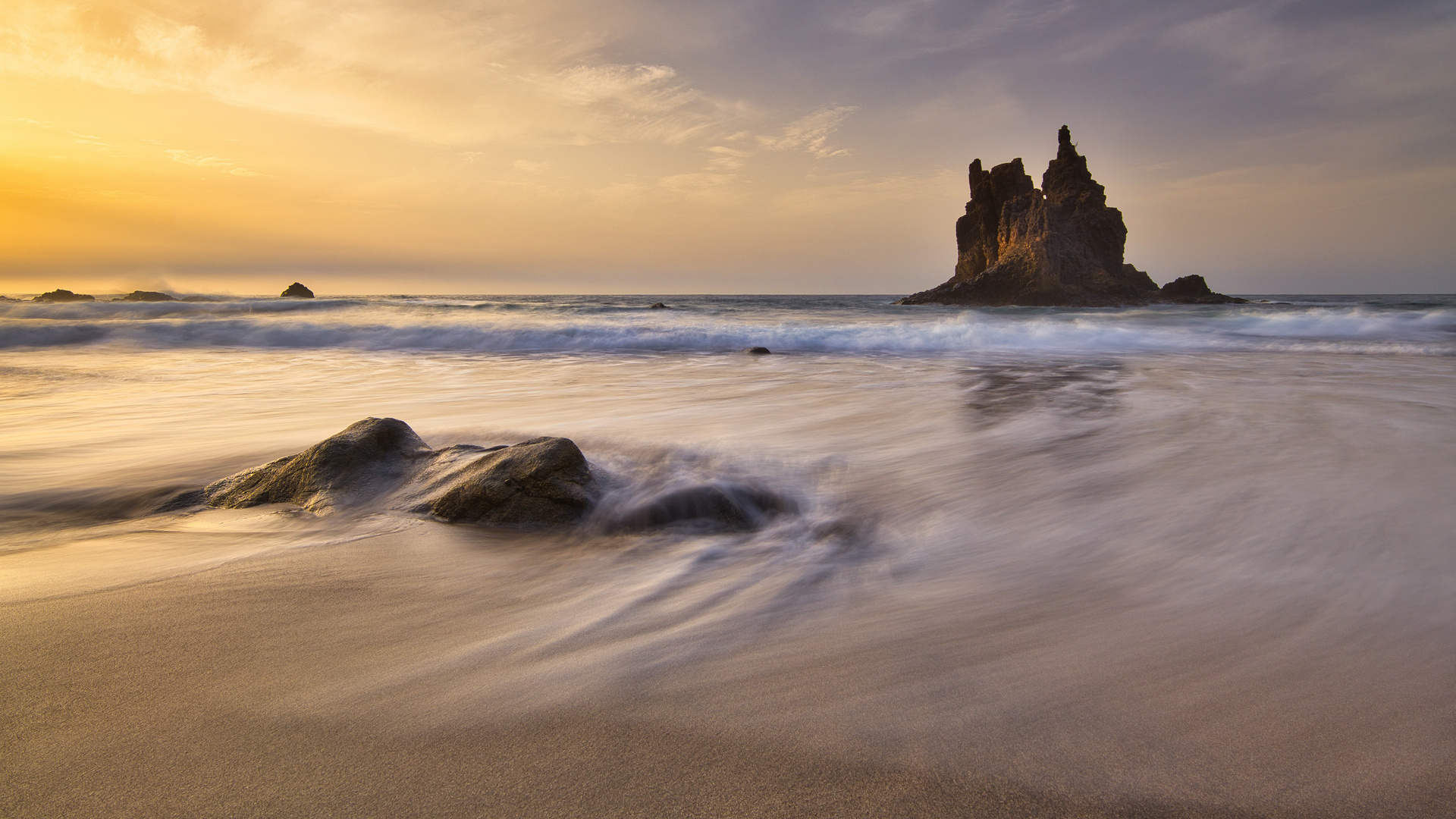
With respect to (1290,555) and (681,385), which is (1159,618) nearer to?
(1290,555)

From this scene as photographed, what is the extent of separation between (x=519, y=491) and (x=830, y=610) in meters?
1.53

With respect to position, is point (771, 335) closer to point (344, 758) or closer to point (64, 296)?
point (344, 758)

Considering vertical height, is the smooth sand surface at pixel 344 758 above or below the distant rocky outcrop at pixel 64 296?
below

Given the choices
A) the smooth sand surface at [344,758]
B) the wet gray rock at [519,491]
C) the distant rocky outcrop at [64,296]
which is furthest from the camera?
the distant rocky outcrop at [64,296]

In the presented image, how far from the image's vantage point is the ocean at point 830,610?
130 centimetres

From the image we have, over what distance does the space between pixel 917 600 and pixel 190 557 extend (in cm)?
258

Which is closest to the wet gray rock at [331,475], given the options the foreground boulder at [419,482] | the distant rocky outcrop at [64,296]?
the foreground boulder at [419,482]

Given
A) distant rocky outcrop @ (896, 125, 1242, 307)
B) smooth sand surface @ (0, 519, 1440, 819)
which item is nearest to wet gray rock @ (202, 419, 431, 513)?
smooth sand surface @ (0, 519, 1440, 819)

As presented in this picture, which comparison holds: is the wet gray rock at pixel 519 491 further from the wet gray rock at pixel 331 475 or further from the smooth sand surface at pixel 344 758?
the smooth sand surface at pixel 344 758

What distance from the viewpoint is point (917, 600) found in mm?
2129

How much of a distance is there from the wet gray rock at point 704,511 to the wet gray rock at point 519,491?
0.23 metres

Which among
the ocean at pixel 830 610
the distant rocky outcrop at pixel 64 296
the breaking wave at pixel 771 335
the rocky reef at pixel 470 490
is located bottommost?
the ocean at pixel 830 610

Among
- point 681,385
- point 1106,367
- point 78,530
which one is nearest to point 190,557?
point 78,530

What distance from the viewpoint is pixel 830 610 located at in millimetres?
2043
